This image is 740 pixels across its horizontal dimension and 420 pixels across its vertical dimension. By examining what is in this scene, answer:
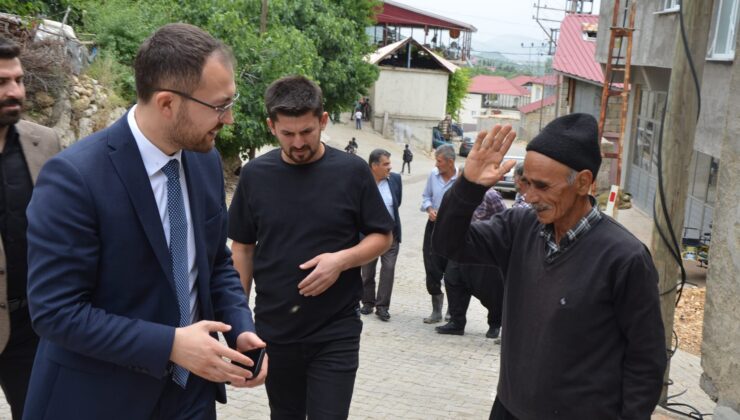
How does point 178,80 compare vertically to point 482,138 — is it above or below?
above

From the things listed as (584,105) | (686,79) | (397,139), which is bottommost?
(397,139)

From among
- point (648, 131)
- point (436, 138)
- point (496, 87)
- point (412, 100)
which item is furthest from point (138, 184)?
point (496, 87)

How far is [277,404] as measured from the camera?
4.09 m

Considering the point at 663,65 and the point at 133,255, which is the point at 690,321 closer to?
the point at 663,65

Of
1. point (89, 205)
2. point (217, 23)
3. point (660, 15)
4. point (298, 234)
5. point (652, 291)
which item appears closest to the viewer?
point (89, 205)

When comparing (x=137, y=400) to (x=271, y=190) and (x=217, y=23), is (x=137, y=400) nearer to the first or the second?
(x=271, y=190)

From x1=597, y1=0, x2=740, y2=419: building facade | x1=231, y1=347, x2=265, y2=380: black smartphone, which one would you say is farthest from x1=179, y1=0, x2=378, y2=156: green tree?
x1=231, y1=347, x2=265, y2=380: black smartphone

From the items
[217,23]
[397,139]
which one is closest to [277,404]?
[217,23]

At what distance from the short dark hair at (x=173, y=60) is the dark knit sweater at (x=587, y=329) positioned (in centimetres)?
117

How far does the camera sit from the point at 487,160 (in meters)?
3.08

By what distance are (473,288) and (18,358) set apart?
539 centimetres

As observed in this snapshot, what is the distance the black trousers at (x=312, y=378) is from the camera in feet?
12.7

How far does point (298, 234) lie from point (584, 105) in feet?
109

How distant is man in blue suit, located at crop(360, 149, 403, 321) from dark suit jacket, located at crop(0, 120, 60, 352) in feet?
17.9
